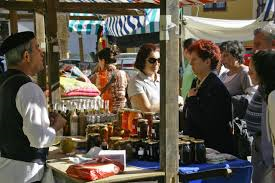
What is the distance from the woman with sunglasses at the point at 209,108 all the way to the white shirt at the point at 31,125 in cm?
122

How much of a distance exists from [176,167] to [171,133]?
0.22 metres

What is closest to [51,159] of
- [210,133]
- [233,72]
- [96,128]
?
[96,128]

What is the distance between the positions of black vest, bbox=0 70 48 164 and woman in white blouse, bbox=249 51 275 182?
1516 mm

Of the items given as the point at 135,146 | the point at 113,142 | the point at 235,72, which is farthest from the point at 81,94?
the point at 135,146

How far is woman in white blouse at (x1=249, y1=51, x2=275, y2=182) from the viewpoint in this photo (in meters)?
2.94

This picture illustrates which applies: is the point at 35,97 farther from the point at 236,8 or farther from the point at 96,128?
the point at 236,8

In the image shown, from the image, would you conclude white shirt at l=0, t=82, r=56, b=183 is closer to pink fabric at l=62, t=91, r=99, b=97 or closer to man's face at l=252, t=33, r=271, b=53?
man's face at l=252, t=33, r=271, b=53

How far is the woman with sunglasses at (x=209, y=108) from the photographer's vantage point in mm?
3469

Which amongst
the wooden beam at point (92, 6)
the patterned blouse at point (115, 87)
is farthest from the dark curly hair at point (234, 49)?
the patterned blouse at point (115, 87)

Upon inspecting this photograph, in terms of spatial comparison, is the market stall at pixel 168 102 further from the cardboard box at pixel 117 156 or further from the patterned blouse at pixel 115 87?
the patterned blouse at pixel 115 87

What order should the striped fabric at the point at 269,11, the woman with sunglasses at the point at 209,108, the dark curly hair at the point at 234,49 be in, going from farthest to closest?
the striped fabric at the point at 269,11, the dark curly hair at the point at 234,49, the woman with sunglasses at the point at 209,108

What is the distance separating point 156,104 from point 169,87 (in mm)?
1587

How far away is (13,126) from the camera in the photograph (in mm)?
2791

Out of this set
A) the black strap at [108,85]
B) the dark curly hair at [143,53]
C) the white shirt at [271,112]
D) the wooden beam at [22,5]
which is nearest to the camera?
Result: the white shirt at [271,112]
